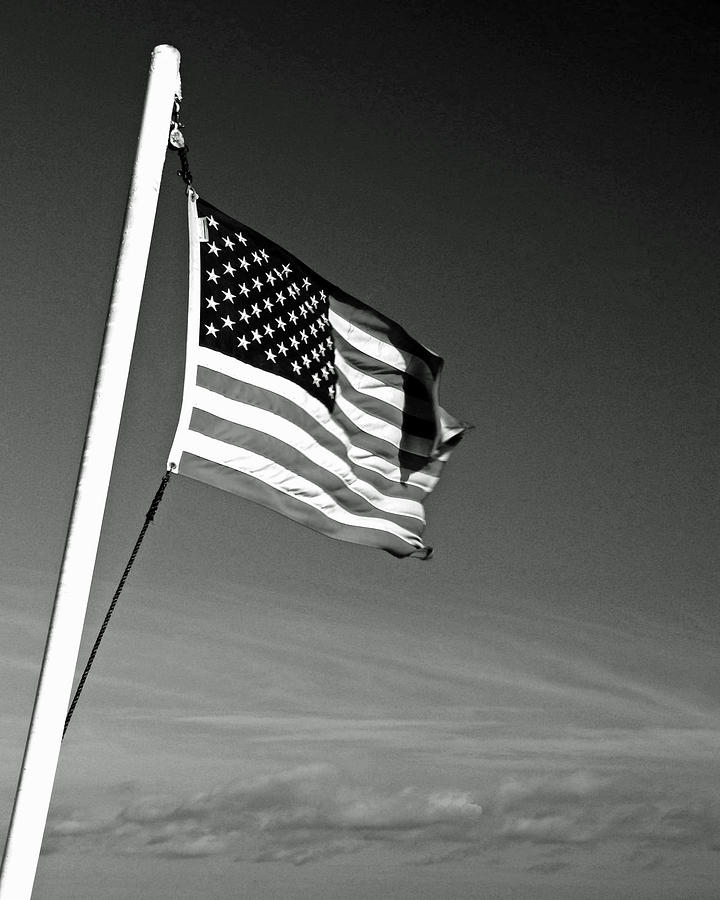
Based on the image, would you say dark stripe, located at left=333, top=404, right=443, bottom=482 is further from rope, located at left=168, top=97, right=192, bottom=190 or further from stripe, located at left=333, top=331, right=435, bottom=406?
rope, located at left=168, top=97, right=192, bottom=190

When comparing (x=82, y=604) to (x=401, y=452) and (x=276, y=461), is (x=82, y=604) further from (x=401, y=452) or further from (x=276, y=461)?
(x=401, y=452)

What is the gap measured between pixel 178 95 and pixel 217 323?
2.58m

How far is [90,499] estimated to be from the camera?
11500 mm

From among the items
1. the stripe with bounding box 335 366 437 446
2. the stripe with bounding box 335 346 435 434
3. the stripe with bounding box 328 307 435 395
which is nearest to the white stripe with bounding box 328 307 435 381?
the stripe with bounding box 328 307 435 395

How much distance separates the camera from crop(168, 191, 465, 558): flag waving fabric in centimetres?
1350

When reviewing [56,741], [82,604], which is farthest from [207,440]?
[56,741]

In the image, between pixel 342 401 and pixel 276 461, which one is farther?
pixel 342 401

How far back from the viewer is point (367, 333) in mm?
16469

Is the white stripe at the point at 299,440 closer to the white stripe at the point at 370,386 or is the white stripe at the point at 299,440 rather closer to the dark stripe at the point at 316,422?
the dark stripe at the point at 316,422

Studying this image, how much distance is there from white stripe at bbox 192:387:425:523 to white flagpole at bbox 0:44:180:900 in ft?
4.76

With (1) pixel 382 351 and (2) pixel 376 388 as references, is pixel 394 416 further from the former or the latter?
(1) pixel 382 351

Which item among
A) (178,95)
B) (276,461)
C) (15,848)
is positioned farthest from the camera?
(276,461)

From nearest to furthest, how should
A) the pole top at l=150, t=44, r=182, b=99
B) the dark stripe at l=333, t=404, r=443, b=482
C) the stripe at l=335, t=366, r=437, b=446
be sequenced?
the pole top at l=150, t=44, r=182, b=99, the dark stripe at l=333, t=404, r=443, b=482, the stripe at l=335, t=366, r=437, b=446

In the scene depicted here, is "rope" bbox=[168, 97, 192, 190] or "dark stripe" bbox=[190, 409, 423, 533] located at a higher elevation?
"rope" bbox=[168, 97, 192, 190]
